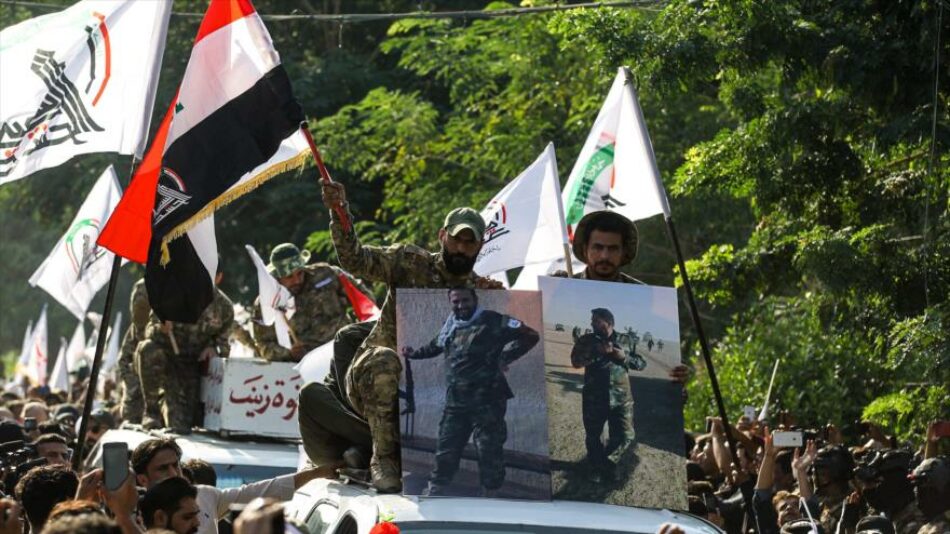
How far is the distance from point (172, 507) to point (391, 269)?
1568 millimetres

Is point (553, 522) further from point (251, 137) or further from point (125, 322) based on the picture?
point (125, 322)

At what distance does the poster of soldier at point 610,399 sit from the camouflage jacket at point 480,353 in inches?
5.3

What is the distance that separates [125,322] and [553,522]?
1189 inches

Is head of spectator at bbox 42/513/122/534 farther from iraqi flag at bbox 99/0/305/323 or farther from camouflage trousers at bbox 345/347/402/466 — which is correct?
iraqi flag at bbox 99/0/305/323

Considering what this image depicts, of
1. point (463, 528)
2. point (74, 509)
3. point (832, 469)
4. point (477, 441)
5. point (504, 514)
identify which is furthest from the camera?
point (832, 469)

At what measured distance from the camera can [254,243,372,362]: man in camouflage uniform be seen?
43.1 ft

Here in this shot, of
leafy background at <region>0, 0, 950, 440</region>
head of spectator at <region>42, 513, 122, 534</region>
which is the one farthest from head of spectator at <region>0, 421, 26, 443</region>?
head of spectator at <region>42, 513, 122, 534</region>

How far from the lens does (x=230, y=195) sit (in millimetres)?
8992

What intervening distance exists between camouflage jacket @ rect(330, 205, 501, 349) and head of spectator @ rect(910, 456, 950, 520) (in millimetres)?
2182

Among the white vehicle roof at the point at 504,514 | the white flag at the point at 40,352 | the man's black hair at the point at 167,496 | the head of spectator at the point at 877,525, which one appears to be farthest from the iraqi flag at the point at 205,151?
the white flag at the point at 40,352

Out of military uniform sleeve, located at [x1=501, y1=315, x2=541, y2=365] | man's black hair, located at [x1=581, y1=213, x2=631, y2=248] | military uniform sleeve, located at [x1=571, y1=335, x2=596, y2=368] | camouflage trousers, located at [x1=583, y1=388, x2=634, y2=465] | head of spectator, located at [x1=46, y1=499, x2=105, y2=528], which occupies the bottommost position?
head of spectator, located at [x1=46, y1=499, x2=105, y2=528]

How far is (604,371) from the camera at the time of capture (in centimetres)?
696

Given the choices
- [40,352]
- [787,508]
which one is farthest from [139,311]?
[40,352]

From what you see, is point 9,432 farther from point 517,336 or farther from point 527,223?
point 517,336
